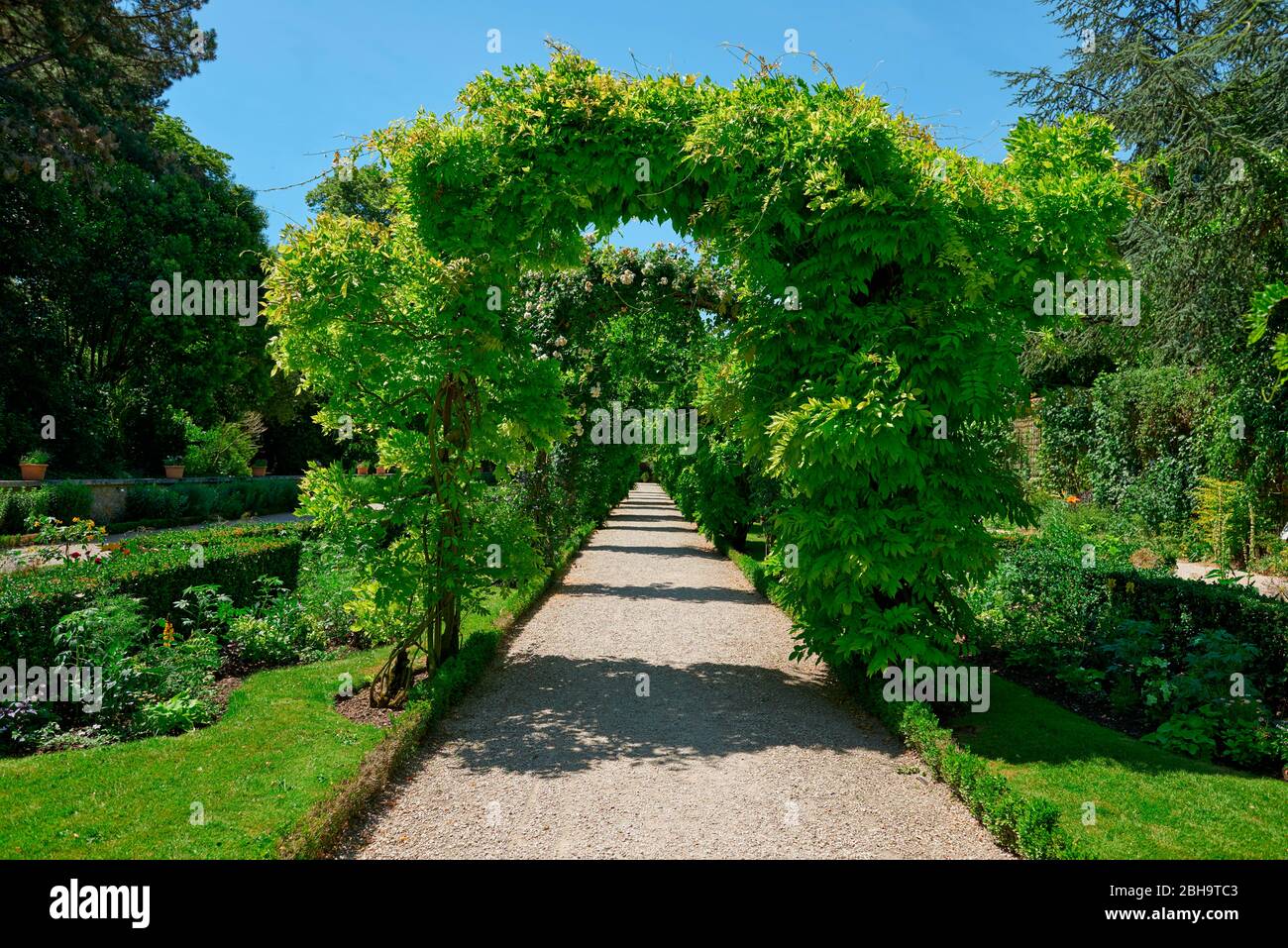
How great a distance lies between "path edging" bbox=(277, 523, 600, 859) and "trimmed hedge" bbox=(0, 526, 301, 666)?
8.46 ft

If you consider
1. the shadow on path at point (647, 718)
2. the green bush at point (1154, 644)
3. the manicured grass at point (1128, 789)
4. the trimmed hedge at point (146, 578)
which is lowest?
the shadow on path at point (647, 718)

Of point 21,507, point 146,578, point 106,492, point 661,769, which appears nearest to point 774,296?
point 661,769

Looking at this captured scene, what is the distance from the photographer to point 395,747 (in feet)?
17.6

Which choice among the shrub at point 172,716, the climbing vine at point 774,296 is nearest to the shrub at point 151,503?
the climbing vine at point 774,296

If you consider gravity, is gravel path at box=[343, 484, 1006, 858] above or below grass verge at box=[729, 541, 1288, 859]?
below

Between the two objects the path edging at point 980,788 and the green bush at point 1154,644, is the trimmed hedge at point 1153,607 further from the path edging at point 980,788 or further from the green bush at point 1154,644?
the path edging at point 980,788

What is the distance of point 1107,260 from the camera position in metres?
6.24

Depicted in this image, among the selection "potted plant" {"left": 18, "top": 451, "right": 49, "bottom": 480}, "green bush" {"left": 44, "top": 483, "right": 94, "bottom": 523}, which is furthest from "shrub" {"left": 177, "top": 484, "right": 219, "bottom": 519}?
"green bush" {"left": 44, "top": 483, "right": 94, "bottom": 523}

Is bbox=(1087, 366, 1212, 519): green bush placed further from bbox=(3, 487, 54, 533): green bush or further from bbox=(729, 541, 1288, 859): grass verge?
A: bbox=(3, 487, 54, 533): green bush

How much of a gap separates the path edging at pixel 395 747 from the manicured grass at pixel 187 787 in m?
0.11

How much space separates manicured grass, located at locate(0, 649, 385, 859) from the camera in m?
A: 3.89

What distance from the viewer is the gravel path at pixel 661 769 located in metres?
4.33

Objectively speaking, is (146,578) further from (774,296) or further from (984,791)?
(984,791)
